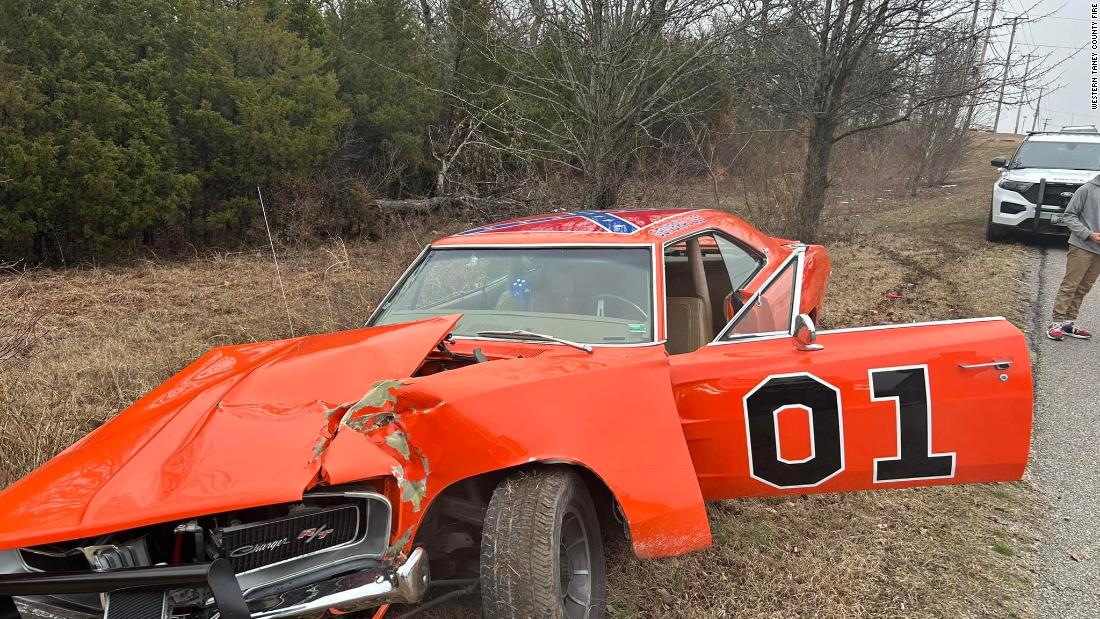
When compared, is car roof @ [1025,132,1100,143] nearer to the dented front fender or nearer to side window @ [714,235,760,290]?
side window @ [714,235,760,290]

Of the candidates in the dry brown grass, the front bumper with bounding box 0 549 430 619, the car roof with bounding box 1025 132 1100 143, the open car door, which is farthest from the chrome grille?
the car roof with bounding box 1025 132 1100 143

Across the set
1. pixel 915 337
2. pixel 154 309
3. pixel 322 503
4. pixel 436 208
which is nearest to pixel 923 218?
pixel 436 208

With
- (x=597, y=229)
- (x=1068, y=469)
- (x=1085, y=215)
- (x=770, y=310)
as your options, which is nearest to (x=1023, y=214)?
(x=1085, y=215)

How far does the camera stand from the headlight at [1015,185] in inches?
427

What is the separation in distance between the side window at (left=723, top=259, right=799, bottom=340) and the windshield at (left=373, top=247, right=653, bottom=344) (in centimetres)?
47

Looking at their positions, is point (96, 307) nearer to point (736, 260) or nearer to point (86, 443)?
point (86, 443)

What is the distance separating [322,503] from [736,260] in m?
3.33

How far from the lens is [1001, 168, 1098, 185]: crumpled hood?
10.5 meters

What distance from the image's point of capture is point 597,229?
3.82 m

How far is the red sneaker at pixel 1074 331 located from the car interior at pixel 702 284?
4.00 metres

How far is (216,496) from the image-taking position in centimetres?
201

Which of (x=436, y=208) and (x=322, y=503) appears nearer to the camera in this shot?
(x=322, y=503)

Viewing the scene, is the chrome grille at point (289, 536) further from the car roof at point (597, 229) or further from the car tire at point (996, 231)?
the car tire at point (996, 231)

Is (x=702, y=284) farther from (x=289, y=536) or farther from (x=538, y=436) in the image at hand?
(x=289, y=536)
